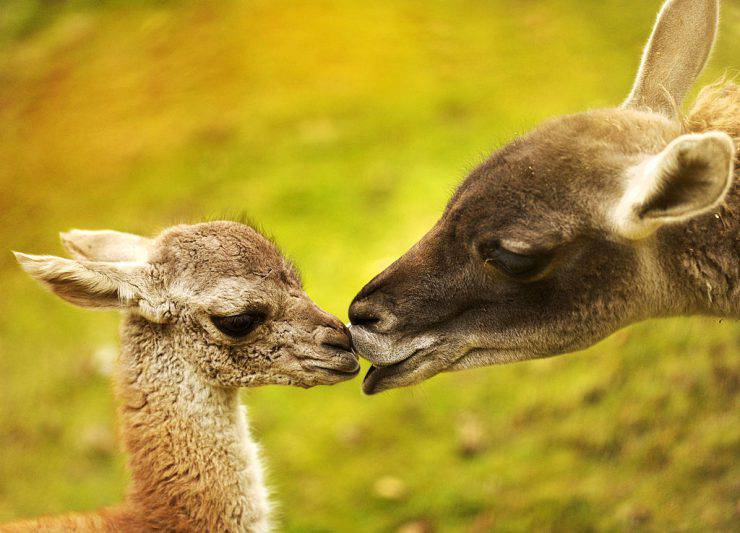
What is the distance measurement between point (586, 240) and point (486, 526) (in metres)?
2.43

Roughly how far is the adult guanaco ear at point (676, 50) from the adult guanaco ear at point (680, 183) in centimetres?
99

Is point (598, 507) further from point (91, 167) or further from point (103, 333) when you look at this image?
point (91, 167)

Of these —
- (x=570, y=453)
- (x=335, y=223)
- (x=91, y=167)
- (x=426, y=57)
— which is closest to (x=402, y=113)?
(x=426, y=57)

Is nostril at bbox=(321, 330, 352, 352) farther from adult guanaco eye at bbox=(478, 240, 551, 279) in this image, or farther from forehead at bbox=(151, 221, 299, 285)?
adult guanaco eye at bbox=(478, 240, 551, 279)

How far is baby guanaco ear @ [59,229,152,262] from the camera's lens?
3.91 metres

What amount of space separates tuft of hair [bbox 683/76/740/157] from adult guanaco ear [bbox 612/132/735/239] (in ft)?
1.70

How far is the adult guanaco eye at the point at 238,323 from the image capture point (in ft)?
11.7

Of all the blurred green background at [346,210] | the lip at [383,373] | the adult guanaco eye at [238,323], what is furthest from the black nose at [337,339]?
the blurred green background at [346,210]

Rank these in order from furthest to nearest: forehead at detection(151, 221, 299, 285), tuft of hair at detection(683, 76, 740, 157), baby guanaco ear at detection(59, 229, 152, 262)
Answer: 1. baby guanaco ear at detection(59, 229, 152, 262)
2. forehead at detection(151, 221, 299, 285)
3. tuft of hair at detection(683, 76, 740, 157)

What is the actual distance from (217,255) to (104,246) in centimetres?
71

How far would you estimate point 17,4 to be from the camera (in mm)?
8930

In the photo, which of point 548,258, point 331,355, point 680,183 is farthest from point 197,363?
point 680,183

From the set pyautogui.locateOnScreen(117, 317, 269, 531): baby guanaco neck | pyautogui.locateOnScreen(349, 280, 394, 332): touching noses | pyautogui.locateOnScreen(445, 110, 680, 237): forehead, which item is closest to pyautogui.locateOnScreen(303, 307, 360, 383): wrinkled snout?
pyautogui.locateOnScreen(349, 280, 394, 332): touching noses

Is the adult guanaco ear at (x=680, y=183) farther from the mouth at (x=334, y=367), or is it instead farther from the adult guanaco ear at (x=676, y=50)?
the mouth at (x=334, y=367)
